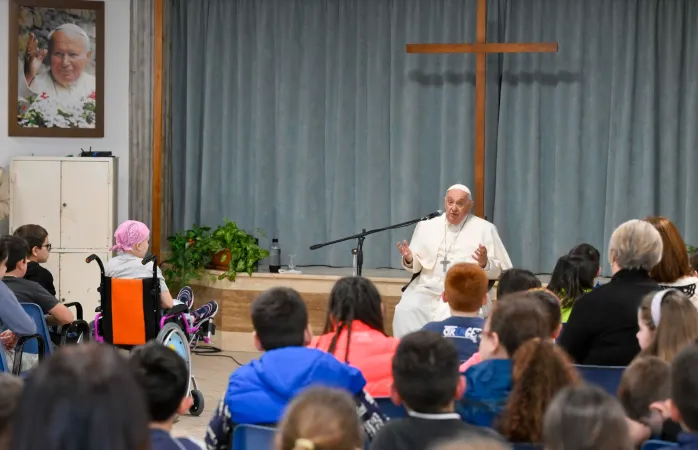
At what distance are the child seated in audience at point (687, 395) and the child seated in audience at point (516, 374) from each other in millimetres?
472

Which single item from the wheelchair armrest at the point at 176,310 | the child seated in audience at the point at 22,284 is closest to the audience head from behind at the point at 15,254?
the child seated in audience at the point at 22,284

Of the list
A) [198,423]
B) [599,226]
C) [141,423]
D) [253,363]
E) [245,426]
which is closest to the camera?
[141,423]

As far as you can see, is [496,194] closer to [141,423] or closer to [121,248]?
[121,248]

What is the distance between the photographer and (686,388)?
7.61ft

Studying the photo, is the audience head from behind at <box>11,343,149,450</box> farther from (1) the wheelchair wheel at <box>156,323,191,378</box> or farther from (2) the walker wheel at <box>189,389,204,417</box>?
(2) the walker wheel at <box>189,389,204,417</box>

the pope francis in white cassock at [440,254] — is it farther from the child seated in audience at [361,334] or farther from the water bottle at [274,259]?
the child seated in audience at [361,334]

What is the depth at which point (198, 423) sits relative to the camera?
5.59 m

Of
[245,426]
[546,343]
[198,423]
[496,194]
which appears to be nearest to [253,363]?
[245,426]

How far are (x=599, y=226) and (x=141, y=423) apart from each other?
22.3 feet

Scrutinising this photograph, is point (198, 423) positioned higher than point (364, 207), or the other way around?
point (364, 207)

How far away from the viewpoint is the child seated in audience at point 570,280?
4.57 meters

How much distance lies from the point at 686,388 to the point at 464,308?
5.61 ft

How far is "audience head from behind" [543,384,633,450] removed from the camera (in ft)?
6.28

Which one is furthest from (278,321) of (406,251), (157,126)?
(157,126)
